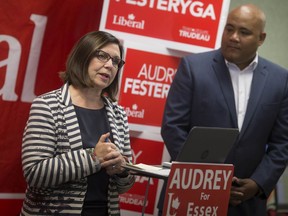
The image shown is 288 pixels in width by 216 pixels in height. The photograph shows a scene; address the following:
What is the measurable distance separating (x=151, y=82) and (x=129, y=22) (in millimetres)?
426

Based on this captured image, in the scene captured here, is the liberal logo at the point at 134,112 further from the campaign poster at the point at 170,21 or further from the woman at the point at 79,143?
the woman at the point at 79,143

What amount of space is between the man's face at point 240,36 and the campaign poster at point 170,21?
462mm

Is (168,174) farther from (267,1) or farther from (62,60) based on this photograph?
(267,1)

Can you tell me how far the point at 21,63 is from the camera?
145 inches

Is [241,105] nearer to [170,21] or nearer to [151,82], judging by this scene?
[151,82]

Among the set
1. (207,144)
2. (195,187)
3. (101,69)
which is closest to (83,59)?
(101,69)

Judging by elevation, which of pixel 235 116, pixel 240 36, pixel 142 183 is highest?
pixel 240 36

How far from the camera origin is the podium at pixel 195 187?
2.79 metres

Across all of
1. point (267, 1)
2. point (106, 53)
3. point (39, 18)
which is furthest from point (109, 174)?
point (267, 1)

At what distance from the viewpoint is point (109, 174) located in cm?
282

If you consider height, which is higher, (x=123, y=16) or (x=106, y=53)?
(x=123, y=16)

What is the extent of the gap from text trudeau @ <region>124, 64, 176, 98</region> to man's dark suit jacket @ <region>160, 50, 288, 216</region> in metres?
0.41

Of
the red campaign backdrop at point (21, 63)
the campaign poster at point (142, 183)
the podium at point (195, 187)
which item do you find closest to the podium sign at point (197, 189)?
the podium at point (195, 187)

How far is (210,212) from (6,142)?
4.52 feet
